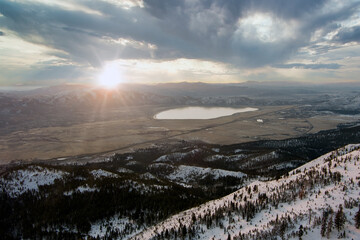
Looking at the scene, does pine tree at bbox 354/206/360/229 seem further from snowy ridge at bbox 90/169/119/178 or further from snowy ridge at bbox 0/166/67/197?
snowy ridge at bbox 0/166/67/197

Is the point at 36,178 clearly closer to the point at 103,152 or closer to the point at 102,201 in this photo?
the point at 102,201

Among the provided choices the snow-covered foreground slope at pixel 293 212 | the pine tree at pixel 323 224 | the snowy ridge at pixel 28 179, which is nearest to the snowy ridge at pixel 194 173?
the snowy ridge at pixel 28 179

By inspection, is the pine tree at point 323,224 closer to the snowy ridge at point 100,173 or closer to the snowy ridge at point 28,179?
the snowy ridge at point 100,173

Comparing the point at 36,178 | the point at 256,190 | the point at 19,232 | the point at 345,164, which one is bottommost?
the point at 19,232

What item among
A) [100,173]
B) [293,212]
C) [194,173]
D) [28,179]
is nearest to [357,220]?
[293,212]

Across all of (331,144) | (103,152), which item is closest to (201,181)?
(103,152)

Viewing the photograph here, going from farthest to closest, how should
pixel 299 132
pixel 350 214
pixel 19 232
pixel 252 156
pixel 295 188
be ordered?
1. pixel 299 132
2. pixel 252 156
3. pixel 19 232
4. pixel 295 188
5. pixel 350 214

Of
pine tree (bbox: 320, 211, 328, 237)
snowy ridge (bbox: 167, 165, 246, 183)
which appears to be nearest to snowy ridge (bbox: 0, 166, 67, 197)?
snowy ridge (bbox: 167, 165, 246, 183)
